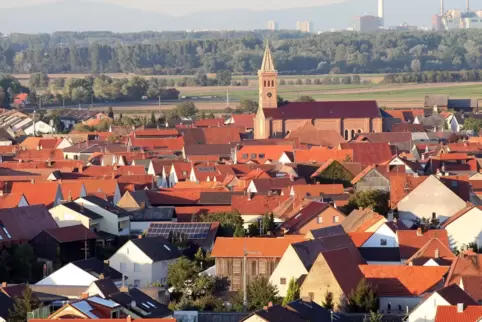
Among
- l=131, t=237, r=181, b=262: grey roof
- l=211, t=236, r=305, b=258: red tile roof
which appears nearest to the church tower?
l=131, t=237, r=181, b=262: grey roof

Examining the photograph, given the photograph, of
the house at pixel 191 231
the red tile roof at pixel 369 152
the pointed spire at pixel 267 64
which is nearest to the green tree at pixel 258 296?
the house at pixel 191 231

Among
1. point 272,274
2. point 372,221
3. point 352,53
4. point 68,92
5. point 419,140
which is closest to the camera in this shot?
point 272,274

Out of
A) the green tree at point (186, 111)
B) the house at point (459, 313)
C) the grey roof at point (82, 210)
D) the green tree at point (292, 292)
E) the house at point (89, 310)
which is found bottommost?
the green tree at point (186, 111)

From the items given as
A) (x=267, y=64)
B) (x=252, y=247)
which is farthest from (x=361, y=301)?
(x=267, y=64)

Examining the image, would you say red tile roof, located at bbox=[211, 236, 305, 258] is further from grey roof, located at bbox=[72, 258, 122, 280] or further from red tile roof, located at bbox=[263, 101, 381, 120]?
red tile roof, located at bbox=[263, 101, 381, 120]

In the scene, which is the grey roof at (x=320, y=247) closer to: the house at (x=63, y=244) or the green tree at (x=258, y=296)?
the green tree at (x=258, y=296)

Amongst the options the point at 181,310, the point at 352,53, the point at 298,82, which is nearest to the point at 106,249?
the point at 181,310

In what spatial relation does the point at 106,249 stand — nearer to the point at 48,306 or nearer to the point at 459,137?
the point at 48,306
